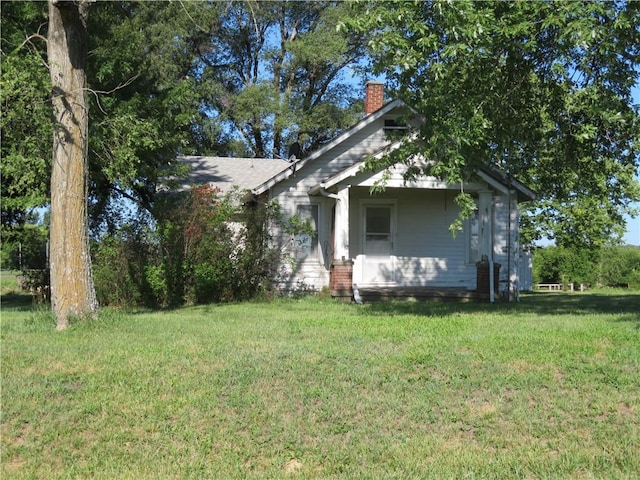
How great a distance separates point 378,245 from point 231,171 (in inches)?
273

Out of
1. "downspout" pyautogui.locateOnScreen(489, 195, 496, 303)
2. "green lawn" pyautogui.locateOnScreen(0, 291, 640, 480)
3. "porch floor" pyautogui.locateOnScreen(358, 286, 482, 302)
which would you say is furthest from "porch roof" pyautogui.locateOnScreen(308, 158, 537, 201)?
"green lawn" pyautogui.locateOnScreen(0, 291, 640, 480)

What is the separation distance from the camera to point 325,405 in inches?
235

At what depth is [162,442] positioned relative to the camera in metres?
5.38

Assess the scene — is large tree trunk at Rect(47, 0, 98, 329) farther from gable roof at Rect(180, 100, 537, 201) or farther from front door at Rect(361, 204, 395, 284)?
front door at Rect(361, 204, 395, 284)

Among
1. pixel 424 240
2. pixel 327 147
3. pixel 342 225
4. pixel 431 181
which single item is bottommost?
pixel 424 240

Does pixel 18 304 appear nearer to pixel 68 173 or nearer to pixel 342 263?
pixel 68 173

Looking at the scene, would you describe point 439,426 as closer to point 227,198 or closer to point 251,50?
point 227,198

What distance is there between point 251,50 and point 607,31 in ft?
94.5

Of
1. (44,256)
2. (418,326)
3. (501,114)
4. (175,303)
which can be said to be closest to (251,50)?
(44,256)

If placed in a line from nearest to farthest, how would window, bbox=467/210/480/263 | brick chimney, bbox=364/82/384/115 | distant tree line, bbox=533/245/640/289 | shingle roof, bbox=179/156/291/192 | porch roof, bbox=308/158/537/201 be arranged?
porch roof, bbox=308/158/537/201 < window, bbox=467/210/480/263 < brick chimney, bbox=364/82/384/115 < shingle roof, bbox=179/156/291/192 < distant tree line, bbox=533/245/640/289

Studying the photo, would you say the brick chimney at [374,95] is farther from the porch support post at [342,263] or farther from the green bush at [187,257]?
the green bush at [187,257]

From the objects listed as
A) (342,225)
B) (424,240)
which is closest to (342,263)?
(342,225)

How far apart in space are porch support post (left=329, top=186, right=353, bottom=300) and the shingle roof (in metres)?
5.03

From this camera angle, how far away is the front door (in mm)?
17422
